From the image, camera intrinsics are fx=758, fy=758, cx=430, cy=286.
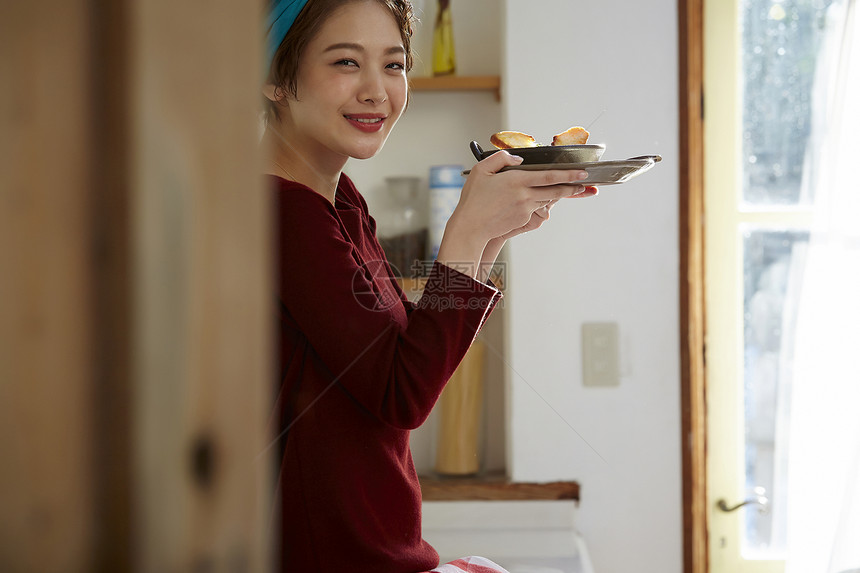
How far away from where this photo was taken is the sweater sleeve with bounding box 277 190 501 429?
597mm

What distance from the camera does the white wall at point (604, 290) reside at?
4.39 feet

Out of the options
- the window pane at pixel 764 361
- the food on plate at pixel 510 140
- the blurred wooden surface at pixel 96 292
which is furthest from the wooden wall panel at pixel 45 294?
the window pane at pixel 764 361

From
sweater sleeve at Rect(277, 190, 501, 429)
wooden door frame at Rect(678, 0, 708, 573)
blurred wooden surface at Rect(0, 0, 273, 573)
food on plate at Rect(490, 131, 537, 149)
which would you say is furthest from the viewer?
wooden door frame at Rect(678, 0, 708, 573)

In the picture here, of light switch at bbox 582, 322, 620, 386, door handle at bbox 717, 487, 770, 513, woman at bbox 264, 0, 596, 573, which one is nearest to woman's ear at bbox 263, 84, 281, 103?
woman at bbox 264, 0, 596, 573

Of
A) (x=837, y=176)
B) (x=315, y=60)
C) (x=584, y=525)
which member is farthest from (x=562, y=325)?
(x=315, y=60)

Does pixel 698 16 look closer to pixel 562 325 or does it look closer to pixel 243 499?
pixel 562 325

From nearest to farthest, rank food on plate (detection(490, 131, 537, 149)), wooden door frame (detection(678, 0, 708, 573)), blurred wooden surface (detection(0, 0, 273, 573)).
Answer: blurred wooden surface (detection(0, 0, 273, 573)) → food on plate (detection(490, 131, 537, 149)) → wooden door frame (detection(678, 0, 708, 573))

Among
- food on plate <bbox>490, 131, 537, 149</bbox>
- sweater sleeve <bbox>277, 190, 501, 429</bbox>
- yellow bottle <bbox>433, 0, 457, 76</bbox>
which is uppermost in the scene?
yellow bottle <bbox>433, 0, 457, 76</bbox>

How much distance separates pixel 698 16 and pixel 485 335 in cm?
70

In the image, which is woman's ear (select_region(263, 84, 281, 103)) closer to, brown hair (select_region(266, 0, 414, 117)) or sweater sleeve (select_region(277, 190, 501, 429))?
brown hair (select_region(266, 0, 414, 117))

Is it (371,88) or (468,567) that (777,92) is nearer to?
(371,88)

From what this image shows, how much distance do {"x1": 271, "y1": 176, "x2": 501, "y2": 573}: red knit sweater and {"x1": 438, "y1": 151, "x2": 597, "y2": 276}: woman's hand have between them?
4 cm

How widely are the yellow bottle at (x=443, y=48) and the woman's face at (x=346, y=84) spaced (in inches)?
26.2

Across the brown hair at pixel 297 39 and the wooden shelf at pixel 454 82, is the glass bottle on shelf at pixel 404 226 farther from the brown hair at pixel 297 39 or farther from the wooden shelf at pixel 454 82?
the brown hair at pixel 297 39
